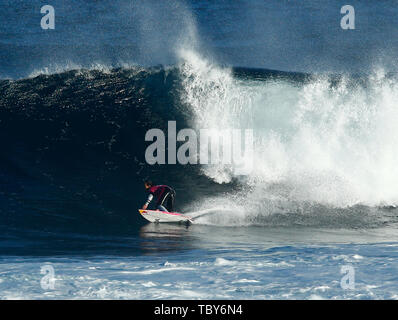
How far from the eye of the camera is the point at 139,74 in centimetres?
2069

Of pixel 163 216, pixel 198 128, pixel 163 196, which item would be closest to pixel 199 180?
pixel 198 128

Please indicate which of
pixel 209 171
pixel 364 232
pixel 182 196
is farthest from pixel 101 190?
pixel 364 232

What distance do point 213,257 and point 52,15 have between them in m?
31.7

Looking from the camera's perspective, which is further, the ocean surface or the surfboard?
the surfboard

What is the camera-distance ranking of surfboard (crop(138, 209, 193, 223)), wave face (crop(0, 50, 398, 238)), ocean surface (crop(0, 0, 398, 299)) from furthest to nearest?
wave face (crop(0, 50, 398, 238)) → surfboard (crop(138, 209, 193, 223)) → ocean surface (crop(0, 0, 398, 299))

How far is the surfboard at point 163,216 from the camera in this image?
12.7m

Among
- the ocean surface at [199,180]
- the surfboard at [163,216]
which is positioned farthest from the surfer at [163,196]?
the ocean surface at [199,180]

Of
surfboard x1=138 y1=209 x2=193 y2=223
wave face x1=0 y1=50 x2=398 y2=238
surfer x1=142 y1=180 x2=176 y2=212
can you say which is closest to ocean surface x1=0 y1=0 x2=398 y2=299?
wave face x1=0 y1=50 x2=398 y2=238

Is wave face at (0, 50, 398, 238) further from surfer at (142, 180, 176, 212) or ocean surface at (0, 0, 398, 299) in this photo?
surfer at (142, 180, 176, 212)

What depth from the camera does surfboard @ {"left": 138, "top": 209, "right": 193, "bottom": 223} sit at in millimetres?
12680

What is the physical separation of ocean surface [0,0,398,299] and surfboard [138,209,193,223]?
260mm

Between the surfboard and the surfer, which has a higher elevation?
the surfer

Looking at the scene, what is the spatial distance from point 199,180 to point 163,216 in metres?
3.16

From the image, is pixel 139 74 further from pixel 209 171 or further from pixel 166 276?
pixel 166 276
